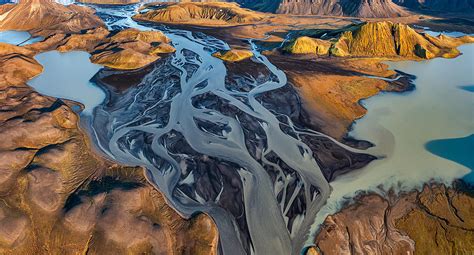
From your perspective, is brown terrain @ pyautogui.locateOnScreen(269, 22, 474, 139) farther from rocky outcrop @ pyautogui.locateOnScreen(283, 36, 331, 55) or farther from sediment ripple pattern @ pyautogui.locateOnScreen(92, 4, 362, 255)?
sediment ripple pattern @ pyautogui.locateOnScreen(92, 4, 362, 255)

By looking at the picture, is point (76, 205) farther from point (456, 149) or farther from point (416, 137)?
point (456, 149)

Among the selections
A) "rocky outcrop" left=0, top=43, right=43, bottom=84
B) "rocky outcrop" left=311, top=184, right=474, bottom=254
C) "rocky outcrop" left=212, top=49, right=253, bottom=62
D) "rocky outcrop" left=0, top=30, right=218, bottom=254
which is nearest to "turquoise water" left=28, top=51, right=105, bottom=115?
"rocky outcrop" left=0, top=43, right=43, bottom=84

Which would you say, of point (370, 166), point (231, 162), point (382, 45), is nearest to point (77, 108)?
point (231, 162)

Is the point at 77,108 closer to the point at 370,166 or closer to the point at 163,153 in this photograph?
the point at 163,153

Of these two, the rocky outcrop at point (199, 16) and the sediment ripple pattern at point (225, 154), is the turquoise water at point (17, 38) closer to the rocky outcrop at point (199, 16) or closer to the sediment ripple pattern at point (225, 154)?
the rocky outcrop at point (199, 16)

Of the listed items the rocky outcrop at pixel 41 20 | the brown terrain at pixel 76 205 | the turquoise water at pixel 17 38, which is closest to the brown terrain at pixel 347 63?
the brown terrain at pixel 76 205

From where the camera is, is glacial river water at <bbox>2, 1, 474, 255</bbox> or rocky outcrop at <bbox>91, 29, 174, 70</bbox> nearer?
glacial river water at <bbox>2, 1, 474, 255</bbox>
